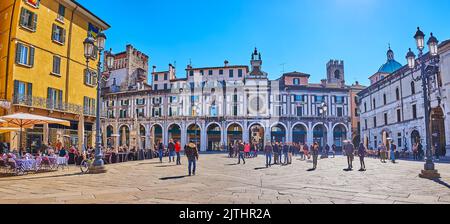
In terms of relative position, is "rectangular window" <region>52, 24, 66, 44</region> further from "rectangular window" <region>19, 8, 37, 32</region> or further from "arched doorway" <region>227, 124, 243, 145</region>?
"arched doorway" <region>227, 124, 243, 145</region>

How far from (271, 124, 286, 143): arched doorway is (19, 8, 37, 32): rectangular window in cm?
3400

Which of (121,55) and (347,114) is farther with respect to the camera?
(121,55)

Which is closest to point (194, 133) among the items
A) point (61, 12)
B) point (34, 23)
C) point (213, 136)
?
point (213, 136)

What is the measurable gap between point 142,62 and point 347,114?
37.7 metres

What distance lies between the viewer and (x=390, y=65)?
5119 centimetres

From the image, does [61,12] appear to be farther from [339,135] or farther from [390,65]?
[390,65]

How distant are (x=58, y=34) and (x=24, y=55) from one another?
385 centimetres

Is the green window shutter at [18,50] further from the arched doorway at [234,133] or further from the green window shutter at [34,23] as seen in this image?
the arched doorway at [234,133]

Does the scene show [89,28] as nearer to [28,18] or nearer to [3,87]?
[28,18]

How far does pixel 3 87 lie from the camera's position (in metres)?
19.1

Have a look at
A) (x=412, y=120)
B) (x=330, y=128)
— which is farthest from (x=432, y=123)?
(x=330, y=128)

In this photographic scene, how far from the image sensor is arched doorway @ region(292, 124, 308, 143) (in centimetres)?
4622

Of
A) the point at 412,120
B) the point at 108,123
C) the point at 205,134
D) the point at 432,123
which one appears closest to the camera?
the point at 432,123
